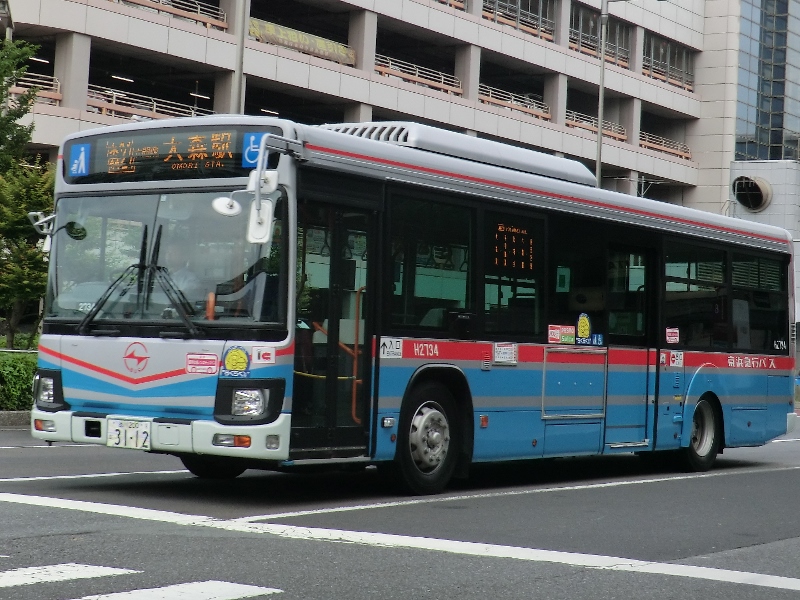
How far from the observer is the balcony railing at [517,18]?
49.3 meters

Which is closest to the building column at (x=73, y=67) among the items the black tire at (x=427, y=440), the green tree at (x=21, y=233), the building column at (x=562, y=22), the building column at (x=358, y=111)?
the building column at (x=358, y=111)

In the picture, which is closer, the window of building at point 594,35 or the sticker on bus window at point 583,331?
the sticker on bus window at point 583,331

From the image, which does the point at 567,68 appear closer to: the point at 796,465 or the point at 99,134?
the point at 796,465

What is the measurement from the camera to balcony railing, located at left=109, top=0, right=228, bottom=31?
122 ft

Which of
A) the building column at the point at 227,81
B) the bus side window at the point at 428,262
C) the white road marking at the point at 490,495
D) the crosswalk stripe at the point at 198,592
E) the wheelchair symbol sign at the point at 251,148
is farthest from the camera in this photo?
the building column at the point at 227,81

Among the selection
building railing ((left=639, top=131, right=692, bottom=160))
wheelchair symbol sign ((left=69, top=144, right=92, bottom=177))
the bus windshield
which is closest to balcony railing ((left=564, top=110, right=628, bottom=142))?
building railing ((left=639, top=131, right=692, bottom=160))

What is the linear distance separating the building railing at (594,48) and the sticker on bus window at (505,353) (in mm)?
42279

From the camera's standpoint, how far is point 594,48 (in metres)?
54.8

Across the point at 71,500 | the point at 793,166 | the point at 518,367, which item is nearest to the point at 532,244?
the point at 518,367

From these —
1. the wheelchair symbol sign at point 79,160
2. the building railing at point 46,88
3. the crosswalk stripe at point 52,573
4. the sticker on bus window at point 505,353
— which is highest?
the building railing at point 46,88

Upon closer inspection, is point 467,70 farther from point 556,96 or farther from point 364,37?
point 556,96

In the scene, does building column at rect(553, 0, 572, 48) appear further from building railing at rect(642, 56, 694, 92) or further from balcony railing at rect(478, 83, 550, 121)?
building railing at rect(642, 56, 694, 92)

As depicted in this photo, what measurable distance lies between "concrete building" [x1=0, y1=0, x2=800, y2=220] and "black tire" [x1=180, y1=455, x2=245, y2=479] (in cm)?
1164

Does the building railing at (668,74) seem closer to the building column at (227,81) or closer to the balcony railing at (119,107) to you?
the building column at (227,81)
